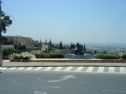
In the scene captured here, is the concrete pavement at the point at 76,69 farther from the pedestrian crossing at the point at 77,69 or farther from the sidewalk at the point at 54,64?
the sidewalk at the point at 54,64

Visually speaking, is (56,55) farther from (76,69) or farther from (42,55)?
(76,69)

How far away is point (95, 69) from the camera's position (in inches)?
1289

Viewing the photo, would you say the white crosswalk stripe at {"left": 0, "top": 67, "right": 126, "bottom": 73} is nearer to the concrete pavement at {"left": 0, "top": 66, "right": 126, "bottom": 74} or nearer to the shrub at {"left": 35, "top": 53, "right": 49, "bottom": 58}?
the concrete pavement at {"left": 0, "top": 66, "right": 126, "bottom": 74}

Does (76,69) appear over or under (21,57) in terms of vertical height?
under

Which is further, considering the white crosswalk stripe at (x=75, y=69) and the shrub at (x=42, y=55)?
the shrub at (x=42, y=55)

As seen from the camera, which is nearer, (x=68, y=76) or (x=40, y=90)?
(x=40, y=90)

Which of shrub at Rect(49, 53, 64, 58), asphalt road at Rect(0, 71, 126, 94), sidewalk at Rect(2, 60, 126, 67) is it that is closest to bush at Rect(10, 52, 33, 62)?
sidewalk at Rect(2, 60, 126, 67)

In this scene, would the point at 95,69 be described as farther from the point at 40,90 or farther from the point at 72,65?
the point at 40,90

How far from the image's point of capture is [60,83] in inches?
1056

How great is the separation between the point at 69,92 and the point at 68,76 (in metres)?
6.95

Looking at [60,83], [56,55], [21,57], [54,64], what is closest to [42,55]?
[56,55]

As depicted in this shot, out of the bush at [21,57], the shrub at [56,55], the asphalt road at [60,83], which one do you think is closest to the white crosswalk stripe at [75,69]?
the asphalt road at [60,83]

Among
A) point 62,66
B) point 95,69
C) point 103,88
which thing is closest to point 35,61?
point 62,66

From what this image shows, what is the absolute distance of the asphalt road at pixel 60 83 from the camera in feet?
75.9
